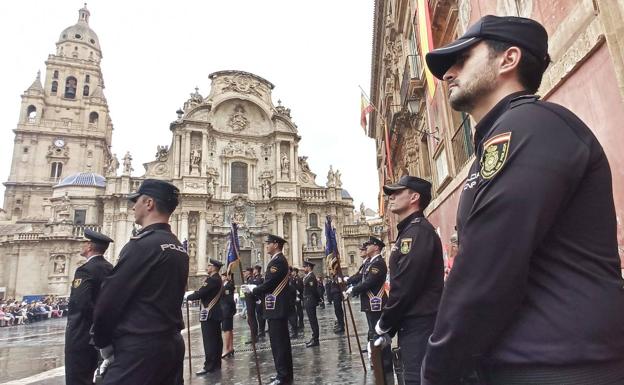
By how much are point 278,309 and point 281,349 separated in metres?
0.62

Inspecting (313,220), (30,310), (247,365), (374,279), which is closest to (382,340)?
(374,279)

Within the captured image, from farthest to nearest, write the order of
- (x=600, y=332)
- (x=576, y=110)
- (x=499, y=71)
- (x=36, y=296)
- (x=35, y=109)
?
(x=35, y=109) < (x=36, y=296) < (x=576, y=110) < (x=499, y=71) < (x=600, y=332)

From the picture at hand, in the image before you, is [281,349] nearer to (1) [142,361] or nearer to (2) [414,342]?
(2) [414,342]

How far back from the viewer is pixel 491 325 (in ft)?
3.28

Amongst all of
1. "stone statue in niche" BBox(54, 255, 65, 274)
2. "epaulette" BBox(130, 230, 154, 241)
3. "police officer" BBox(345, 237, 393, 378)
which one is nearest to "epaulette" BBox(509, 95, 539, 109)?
"epaulette" BBox(130, 230, 154, 241)

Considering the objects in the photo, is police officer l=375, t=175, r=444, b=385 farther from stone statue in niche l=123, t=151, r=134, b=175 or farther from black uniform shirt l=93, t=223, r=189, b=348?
stone statue in niche l=123, t=151, r=134, b=175

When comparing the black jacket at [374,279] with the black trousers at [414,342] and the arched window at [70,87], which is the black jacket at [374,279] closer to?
the black trousers at [414,342]

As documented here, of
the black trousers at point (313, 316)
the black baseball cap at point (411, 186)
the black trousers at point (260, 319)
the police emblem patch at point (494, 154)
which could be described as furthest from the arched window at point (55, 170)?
the police emblem patch at point (494, 154)

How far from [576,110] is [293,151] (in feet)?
109

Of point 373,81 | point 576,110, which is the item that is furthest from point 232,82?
point 576,110

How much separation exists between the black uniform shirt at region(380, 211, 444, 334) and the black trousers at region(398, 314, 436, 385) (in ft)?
0.17

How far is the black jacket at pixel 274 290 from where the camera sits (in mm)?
6005

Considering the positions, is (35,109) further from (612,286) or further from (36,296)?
(612,286)

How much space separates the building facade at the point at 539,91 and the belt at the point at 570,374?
2487 millimetres
